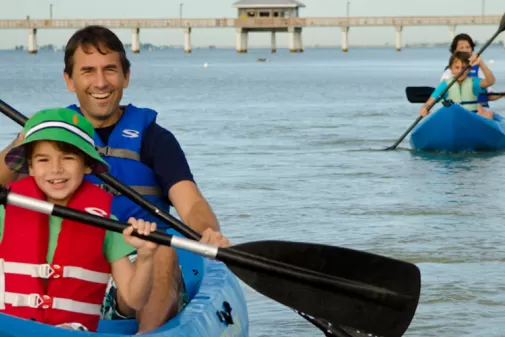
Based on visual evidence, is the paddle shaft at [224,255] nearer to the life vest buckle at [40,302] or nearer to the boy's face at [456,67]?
the life vest buckle at [40,302]

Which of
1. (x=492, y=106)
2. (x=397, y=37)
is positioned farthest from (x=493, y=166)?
(x=397, y=37)

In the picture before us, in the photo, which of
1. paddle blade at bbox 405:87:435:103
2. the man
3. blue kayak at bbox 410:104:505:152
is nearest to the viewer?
the man

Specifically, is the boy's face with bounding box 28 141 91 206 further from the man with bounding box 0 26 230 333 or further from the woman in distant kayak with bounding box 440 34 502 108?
the woman in distant kayak with bounding box 440 34 502 108

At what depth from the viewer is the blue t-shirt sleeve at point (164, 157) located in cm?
452

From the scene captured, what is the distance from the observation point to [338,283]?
4.34 meters

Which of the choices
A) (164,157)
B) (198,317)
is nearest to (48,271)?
(198,317)

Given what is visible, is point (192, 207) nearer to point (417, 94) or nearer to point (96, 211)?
point (96, 211)

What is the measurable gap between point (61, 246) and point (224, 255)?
541 mm

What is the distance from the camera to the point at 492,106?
28.2 m

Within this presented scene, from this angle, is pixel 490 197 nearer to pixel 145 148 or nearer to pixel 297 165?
pixel 297 165

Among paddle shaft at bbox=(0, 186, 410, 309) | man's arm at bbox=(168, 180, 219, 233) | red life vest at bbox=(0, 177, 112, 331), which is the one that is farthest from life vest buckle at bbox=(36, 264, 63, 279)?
man's arm at bbox=(168, 180, 219, 233)

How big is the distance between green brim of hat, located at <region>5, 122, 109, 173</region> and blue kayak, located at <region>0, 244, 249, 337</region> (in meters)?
0.54

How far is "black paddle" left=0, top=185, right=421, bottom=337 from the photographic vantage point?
4262 mm

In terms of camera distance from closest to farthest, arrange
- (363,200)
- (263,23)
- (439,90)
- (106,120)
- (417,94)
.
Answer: (106,120), (363,200), (439,90), (417,94), (263,23)
